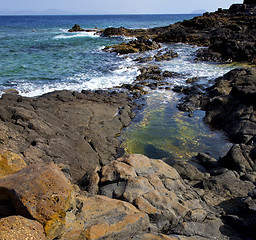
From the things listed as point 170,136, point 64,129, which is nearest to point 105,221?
point 64,129

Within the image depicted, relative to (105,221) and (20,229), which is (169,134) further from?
(20,229)

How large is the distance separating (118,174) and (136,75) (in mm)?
20759

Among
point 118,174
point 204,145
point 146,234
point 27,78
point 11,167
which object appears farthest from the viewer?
point 27,78

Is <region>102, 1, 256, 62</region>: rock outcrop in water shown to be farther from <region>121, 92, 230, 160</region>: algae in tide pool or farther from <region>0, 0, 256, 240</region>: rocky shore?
<region>121, 92, 230, 160</region>: algae in tide pool

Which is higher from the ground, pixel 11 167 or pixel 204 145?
pixel 11 167

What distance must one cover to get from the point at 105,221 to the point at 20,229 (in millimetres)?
1857

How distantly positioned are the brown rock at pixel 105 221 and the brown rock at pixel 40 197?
51cm

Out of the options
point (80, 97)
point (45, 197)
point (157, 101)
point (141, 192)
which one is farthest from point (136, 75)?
point (45, 197)

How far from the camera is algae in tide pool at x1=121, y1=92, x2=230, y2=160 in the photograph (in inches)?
485

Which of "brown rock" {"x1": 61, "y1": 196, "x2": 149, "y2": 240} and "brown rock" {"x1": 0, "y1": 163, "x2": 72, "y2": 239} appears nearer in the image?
"brown rock" {"x1": 0, "y1": 163, "x2": 72, "y2": 239}

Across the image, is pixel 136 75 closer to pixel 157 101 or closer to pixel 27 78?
pixel 157 101

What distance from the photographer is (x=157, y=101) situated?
19188mm

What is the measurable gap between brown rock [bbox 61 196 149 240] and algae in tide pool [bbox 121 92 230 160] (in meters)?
6.16

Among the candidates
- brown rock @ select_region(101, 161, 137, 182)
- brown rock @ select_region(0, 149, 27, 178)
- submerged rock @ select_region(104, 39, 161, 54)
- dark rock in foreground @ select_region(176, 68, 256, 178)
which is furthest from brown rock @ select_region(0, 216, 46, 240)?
submerged rock @ select_region(104, 39, 161, 54)
